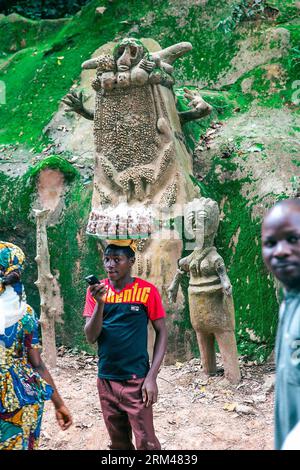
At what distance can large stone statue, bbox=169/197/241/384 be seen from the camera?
255 inches

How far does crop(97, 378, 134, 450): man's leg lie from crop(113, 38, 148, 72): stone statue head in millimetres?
3981

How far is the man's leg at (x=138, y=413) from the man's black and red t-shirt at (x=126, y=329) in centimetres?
7

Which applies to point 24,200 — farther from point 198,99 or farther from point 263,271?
point 263,271

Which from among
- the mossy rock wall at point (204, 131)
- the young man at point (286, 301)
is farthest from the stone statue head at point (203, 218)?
the young man at point (286, 301)

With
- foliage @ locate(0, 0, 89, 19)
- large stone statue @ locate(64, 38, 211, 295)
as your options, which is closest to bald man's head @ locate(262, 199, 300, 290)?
large stone statue @ locate(64, 38, 211, 295)

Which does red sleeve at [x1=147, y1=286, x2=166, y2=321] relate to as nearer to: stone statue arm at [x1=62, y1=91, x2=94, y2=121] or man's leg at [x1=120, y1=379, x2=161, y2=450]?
man's leg at [x1=120, y1=379, x2=161, y2=450]

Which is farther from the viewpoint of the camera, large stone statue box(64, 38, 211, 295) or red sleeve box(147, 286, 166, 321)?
large stone statue box(64, 38, 211, 295)

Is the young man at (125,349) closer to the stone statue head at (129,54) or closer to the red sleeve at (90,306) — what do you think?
the red sleeve at (90,306)

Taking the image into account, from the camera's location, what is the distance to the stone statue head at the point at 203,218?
256 inches

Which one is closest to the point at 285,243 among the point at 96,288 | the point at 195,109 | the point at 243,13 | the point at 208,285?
the point at 96,288

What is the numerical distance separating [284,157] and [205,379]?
293 cm

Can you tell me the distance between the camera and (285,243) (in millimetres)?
2643

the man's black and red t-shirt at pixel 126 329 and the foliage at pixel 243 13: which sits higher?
the foliage at pixel 243 13

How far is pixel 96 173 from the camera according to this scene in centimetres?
787
